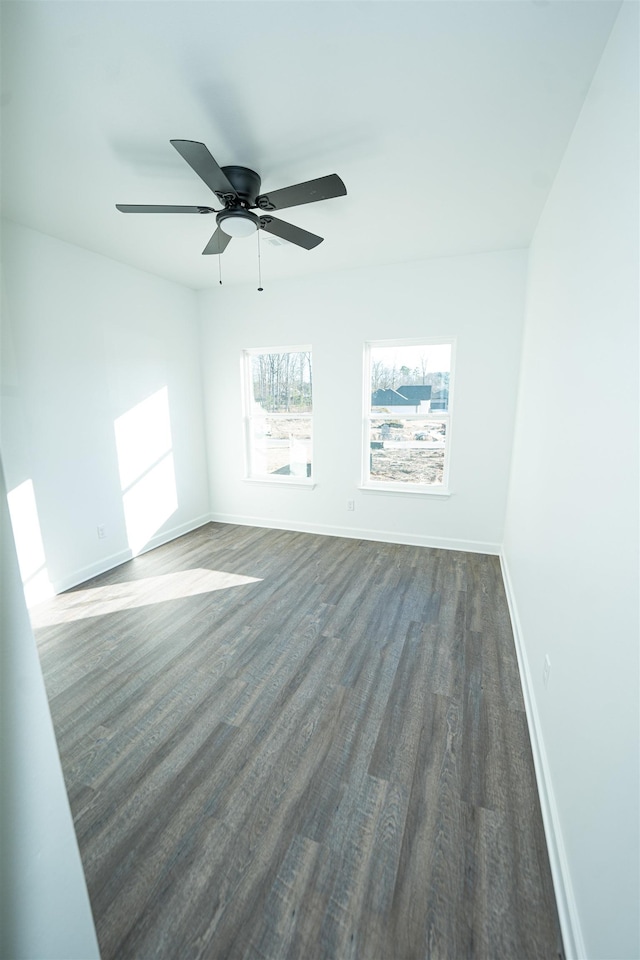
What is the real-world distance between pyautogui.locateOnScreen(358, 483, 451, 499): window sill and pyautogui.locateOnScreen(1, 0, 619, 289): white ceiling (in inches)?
94.6

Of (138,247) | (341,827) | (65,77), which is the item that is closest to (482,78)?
(65,77)

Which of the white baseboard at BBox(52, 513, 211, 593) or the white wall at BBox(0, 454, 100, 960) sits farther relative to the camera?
the white baseboard at BBox(52, 513, 211, 593)

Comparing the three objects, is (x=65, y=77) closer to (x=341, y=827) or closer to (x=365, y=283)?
(x=365, y=283)

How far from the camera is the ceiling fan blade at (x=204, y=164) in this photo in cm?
156

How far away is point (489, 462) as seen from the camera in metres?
3.81

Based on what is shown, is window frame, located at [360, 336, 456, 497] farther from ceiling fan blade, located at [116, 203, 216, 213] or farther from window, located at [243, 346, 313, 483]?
ceiling fan blade, located at [116, 203, 216, 213]

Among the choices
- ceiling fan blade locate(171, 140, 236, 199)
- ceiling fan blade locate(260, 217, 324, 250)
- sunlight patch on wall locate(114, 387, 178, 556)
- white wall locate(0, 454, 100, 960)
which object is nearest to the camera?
white wall locate(0, 454, 100, 960)

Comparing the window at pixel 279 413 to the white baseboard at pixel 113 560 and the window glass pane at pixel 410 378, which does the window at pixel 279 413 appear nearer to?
the window glass pane at pixel 410 378

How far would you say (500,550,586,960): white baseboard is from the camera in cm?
107

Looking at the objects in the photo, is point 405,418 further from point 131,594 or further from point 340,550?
point 131,594

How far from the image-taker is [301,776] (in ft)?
5.30

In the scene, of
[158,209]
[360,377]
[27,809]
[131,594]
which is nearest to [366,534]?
[360,377]

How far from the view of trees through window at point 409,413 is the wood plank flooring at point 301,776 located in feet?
5.09

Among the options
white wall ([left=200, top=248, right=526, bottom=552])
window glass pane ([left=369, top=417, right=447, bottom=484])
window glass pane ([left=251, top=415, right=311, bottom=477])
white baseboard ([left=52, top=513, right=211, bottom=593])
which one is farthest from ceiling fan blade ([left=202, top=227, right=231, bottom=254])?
white baseboard ([left=52, top=513, right=211, bottom=593])
